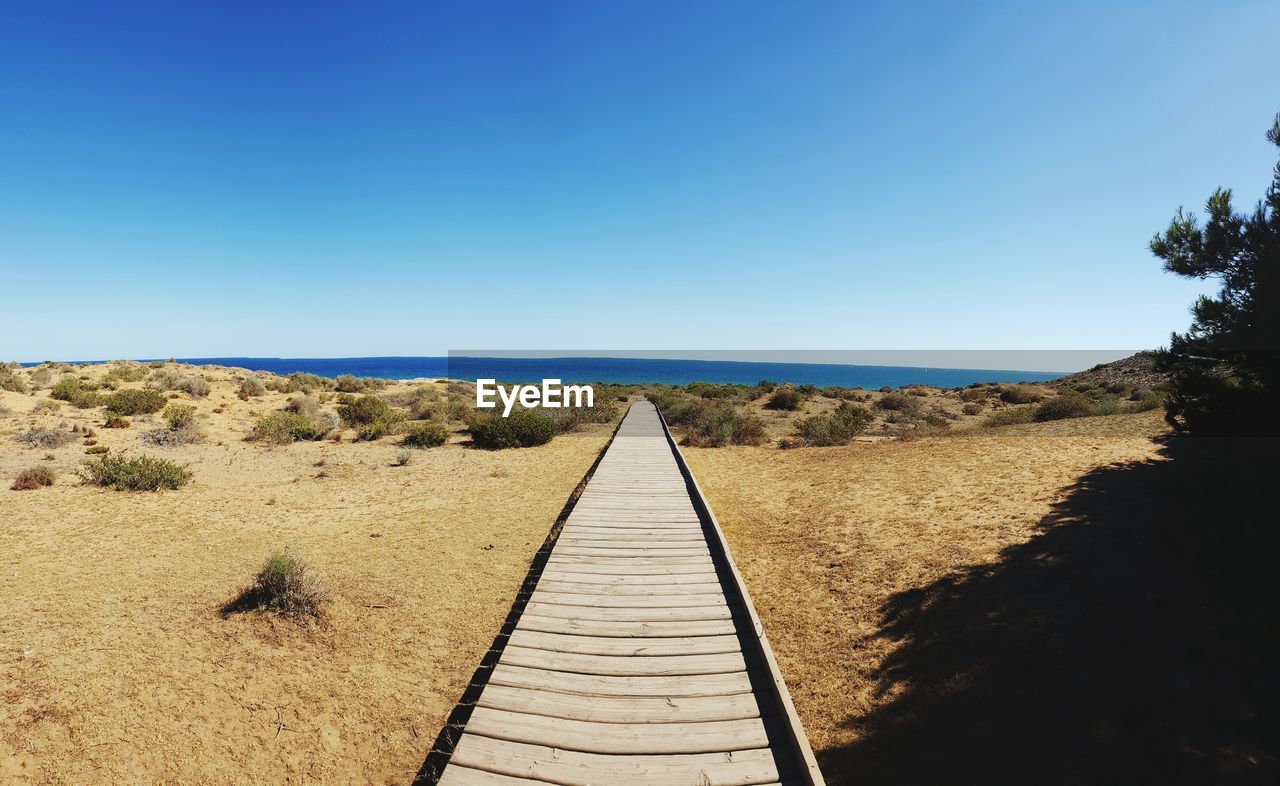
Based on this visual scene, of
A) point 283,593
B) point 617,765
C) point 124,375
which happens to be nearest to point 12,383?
point 124,375

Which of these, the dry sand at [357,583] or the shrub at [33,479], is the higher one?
the shrub at [33,479]

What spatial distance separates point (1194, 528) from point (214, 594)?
12.7 metres

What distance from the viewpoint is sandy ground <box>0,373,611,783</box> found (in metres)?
4.23

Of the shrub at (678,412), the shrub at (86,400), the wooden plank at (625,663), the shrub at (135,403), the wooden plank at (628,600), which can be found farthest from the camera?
the shrub at (678,412)

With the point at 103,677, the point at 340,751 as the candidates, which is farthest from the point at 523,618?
the point at 103,677

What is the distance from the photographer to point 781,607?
22.5ft

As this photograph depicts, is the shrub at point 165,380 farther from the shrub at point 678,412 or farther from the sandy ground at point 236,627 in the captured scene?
the shrub at point 678,412

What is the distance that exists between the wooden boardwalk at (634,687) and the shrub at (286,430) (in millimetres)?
14521

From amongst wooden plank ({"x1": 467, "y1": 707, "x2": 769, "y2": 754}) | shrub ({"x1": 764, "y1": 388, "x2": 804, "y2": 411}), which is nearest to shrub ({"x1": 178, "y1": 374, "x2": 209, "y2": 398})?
wooden plank ({"x1": 467, "y1": 707, "x2": 769, "y2": 754})

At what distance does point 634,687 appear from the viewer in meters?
4.50

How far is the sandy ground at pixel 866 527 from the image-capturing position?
5320mm

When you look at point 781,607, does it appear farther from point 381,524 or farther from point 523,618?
point 381,524

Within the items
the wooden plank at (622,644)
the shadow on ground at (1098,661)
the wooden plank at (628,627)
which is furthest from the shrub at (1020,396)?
the wooden plank at (622,644)

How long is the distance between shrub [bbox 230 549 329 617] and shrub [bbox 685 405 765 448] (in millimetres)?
14537
